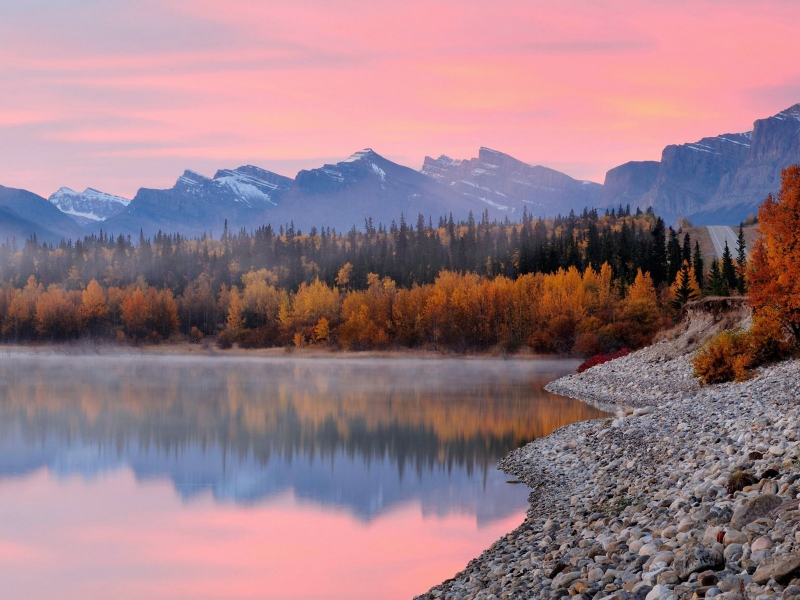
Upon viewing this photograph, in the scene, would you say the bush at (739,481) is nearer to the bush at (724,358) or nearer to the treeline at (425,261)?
the bush at (724,358)

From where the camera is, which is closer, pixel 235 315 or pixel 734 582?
pixel 734 582

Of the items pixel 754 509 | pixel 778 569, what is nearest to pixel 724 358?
pixel 754 509

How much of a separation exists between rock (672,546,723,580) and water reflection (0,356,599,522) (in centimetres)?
1007

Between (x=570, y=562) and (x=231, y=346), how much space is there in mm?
119446

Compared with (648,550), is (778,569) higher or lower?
higher

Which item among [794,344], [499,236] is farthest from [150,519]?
[499,236]

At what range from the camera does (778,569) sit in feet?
28.4

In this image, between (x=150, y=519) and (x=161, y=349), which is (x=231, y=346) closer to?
(x=161, y=349)

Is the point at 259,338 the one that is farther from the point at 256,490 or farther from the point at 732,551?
the point at 732,551

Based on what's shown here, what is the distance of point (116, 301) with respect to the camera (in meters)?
152

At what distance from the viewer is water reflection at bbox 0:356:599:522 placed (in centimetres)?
2523

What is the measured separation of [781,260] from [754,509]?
3107 centimetres

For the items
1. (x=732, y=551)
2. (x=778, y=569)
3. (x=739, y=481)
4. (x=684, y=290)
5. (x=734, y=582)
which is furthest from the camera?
(x=684, y=290)

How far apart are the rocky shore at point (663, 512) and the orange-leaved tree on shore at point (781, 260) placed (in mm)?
11268
